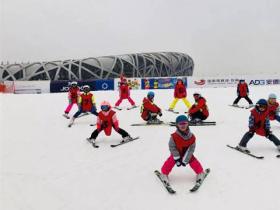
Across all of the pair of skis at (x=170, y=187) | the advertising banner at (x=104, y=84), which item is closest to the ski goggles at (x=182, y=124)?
the pair of skis at (x=170, y=187)

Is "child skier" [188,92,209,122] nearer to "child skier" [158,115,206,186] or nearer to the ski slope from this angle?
the ski slope

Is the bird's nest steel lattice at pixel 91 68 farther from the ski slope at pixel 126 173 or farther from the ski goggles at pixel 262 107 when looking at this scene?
the ski goggles at pixel 262 107

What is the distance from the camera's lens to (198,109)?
11250mm

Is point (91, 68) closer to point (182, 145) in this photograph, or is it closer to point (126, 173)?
point (126, 173)

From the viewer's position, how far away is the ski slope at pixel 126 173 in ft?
17.2

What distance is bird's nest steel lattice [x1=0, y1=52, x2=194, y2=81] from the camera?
65125 mm

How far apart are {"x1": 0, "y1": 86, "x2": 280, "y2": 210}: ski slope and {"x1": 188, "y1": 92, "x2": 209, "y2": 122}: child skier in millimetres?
727

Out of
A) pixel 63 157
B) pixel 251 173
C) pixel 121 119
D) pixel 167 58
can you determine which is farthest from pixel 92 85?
pixel 167 58

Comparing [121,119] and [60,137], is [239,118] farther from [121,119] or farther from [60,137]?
[60,137]

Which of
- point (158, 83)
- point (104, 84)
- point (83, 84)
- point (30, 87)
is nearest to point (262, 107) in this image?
point (158, 83)

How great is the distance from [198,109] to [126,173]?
533 centimetres

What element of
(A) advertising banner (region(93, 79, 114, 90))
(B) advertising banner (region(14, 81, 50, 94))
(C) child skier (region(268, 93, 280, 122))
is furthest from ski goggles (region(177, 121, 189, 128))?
(B) advertising banner (region(14, 81, 50, 94))

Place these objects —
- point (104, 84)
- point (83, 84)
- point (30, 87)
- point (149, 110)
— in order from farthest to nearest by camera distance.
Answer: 1. point (83, 84)
2. point (104, 84)
3. point (30, 87)
4. point (149, 110)

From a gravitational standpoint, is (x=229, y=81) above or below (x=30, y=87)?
above
